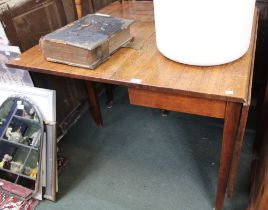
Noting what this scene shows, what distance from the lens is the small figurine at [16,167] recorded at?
123 centimetres

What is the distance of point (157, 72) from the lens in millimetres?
842

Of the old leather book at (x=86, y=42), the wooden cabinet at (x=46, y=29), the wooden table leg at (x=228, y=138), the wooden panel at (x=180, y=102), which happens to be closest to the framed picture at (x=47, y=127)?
the wooden cabinet at (x=46, y=29)

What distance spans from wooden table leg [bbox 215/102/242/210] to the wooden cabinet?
89cm

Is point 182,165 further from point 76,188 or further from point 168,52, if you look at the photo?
point 168,52

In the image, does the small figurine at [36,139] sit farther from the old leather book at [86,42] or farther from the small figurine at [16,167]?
the old leather book at [86,42]

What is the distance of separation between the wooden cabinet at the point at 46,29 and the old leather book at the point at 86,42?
28 cm

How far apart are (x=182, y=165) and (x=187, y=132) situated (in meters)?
0.25

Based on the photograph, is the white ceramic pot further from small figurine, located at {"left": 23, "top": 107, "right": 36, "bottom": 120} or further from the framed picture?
small figurine, located at {"left": 23, "top": 107, "right": 36, "bottom": 120}

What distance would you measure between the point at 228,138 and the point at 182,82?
230 millimetres

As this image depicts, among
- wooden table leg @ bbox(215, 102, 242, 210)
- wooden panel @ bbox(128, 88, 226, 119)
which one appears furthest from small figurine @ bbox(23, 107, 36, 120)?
wooden table leg @ bbox(215, 102, 242, 210)

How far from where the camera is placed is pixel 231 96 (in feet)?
2.32

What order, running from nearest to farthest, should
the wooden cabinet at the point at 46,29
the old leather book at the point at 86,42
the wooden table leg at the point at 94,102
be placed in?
the old leather book at the point at 86,42, the wooden cabinet at the point at 46,29, the wooden table leg at the point at 94,102

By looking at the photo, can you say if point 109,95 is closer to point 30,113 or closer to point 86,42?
point 30,113

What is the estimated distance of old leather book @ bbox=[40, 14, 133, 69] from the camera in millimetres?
870
